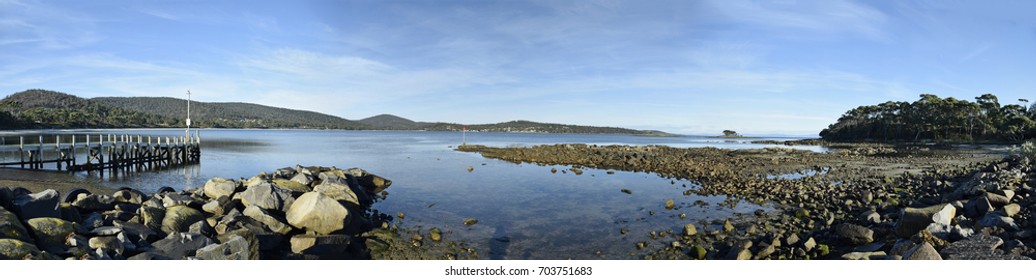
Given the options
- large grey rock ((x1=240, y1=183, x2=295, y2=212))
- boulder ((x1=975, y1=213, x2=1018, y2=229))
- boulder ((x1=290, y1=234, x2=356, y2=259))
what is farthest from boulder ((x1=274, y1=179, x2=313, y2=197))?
boulder ((x1=975, y1=213, x2=1018, y2=229))

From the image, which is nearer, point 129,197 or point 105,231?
point 105,231

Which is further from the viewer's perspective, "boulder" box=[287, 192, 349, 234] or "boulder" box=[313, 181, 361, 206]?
"boulder" box=[313, 181, 361, 206]

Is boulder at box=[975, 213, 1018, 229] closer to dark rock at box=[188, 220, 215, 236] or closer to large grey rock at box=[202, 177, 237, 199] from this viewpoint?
dark rock at box=[188, 220, 215, 236]

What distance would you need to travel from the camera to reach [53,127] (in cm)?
10081

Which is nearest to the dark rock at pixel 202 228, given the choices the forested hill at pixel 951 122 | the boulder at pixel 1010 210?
the boulder at pixel 1010 210

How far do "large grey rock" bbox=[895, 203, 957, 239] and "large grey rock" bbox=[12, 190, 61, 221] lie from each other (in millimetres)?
15946

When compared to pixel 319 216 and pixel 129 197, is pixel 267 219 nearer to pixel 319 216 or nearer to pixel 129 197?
pixel 319 216

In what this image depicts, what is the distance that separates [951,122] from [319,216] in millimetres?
97214

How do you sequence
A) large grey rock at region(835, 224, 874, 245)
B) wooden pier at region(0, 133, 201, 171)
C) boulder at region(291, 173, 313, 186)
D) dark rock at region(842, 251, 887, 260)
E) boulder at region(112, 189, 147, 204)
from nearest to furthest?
dark rock at region(842, 251, 887, 260), large grey rock at region(835, 224, 874, 245), boulder at region(112, 189, 147, 204), boulder at region(291, 173, 313, 186), wooden pier at region(0, 133, 201, 171)

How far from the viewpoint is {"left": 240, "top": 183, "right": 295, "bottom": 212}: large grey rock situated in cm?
1138

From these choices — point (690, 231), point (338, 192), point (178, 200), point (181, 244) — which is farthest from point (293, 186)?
point (690, 231)

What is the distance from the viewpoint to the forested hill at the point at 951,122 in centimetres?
6431


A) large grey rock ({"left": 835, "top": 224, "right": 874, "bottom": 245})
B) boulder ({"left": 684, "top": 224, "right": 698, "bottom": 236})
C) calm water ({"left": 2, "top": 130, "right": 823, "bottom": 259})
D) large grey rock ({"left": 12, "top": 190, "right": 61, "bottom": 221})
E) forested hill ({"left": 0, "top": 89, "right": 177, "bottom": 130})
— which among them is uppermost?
forested hill ({"left": 0, "top": 89, "right": 177, "bottom": 130})

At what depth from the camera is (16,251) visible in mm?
6168
